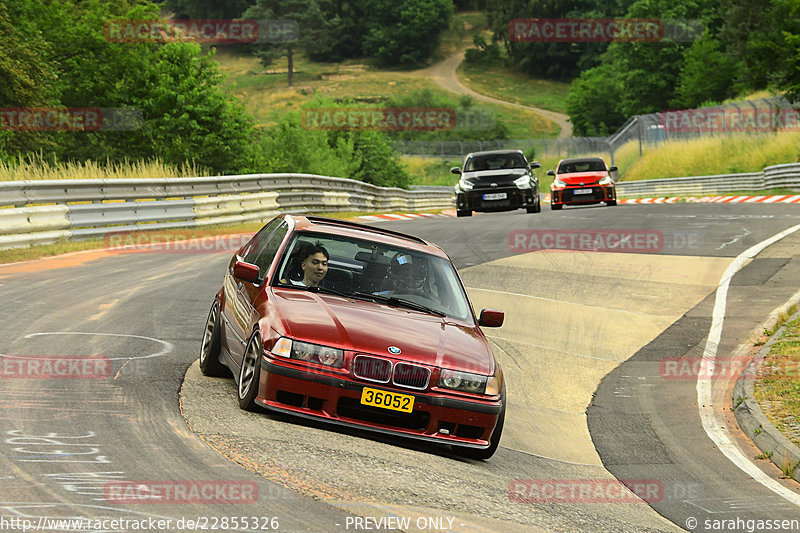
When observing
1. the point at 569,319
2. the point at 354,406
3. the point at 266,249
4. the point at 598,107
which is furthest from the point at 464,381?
the point at 598,107

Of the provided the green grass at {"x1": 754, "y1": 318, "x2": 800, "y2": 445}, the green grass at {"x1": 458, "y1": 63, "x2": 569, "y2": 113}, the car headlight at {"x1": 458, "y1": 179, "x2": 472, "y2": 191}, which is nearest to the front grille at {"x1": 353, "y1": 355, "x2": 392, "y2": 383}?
the green grass at {"x1": 754, "y1": 318, "x2": 800, "y2": 445}

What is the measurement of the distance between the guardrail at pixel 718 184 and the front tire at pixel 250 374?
116 ft

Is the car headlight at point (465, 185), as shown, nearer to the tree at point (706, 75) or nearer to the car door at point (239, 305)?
the car door at point (239, 305)

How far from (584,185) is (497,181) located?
4873 mm

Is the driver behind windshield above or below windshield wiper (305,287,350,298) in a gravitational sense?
above

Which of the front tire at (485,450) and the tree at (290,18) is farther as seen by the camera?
the tree at (290,18)

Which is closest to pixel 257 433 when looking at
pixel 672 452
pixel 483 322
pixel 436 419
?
pixel 436 419

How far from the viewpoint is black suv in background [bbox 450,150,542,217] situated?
1128 inches

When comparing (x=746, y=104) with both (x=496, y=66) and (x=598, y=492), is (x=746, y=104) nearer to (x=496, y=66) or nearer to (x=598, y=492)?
(x=598, y=492)

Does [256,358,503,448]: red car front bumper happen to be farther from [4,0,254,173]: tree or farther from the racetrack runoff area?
[4,0,254,173]: tree

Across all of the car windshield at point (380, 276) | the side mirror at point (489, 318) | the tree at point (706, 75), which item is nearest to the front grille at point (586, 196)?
the car windshield at point (380, 276)

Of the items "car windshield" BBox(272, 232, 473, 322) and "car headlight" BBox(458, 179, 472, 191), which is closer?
"car windshield" BBox(272, 232, 473, 322)

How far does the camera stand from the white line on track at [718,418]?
8.34 m

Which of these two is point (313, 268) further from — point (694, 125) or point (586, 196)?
point (694, 125)
